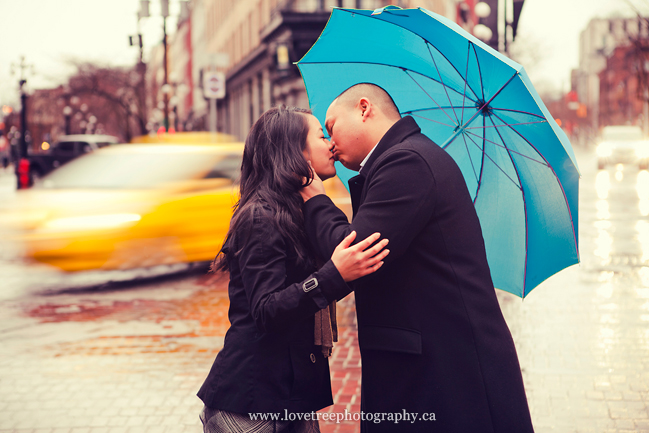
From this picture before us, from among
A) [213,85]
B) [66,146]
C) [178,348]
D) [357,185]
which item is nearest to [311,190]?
[357,185]

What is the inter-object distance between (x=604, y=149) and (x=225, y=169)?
98.7 ft

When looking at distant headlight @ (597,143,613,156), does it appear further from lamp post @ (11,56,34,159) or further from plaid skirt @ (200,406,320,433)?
plaid skirt @ (200,406,320,433)

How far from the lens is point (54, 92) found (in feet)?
156

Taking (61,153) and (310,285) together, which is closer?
(310,285)

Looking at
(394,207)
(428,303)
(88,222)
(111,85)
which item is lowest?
(88,222)

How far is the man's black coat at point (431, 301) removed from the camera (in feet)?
6.57

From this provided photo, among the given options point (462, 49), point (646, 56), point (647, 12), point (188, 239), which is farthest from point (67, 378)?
point (646, 56)

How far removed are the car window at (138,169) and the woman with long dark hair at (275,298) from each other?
6.48m

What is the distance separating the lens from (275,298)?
2029 millimetres

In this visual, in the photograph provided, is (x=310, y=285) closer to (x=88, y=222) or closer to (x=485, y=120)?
(x=485, y=120)

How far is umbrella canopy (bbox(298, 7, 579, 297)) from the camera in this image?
2473 millimetres

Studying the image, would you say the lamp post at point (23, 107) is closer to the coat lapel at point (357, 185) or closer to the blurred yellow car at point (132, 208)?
the blurred yellow car at point (132, 208)

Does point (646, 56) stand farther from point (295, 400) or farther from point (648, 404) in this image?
point (295, 400)

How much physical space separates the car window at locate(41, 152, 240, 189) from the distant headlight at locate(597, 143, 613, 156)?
29609 millimetres
